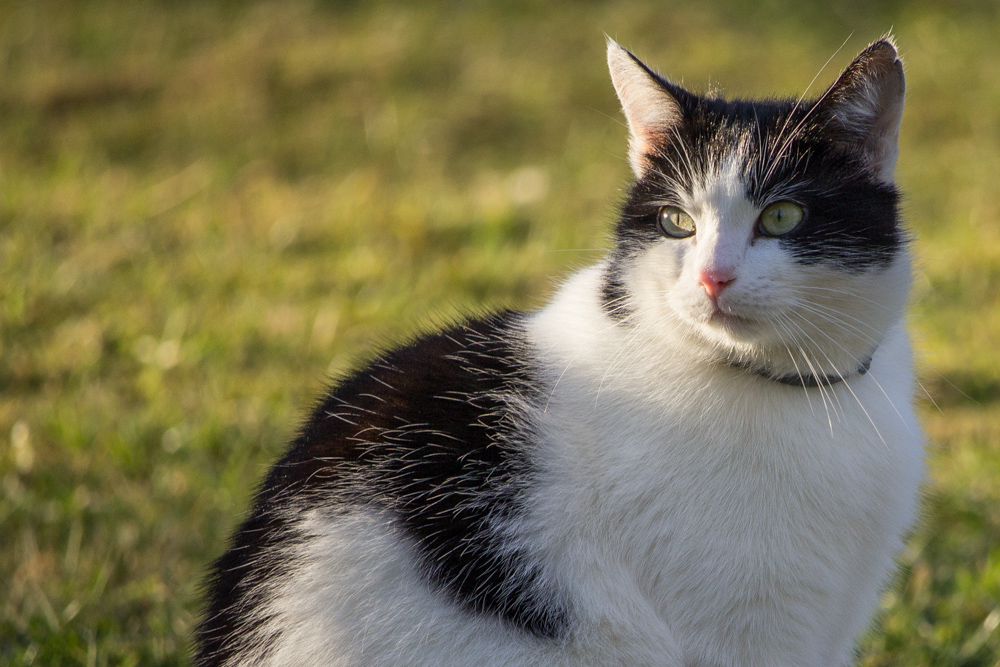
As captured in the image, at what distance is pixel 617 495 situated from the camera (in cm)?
191

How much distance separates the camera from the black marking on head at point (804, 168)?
1.91m

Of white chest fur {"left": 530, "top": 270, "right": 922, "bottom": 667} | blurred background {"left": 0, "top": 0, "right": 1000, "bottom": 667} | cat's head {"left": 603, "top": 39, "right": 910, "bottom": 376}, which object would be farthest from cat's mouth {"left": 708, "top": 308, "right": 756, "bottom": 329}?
blurred background {"left": 0, "top": 0, "right": 1000, "bottom": 667}

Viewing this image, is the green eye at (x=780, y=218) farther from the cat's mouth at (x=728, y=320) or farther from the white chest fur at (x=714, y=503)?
the white chest fur at (x=714, y=503)

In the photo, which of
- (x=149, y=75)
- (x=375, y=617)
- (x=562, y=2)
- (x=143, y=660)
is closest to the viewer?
(x=375, y=617)

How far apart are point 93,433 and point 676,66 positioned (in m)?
4.77

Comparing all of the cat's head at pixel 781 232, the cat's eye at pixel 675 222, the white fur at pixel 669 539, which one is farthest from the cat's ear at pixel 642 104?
the white fur at pixel 669 539

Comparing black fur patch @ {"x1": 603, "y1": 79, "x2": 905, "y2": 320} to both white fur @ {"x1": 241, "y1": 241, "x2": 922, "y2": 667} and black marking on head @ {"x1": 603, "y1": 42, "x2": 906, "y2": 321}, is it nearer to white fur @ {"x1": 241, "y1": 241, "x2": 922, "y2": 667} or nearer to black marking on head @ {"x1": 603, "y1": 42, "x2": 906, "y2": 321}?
black marking on head @ {"x1": 603, "y1": 42, "x2": 906, "y2": 321}

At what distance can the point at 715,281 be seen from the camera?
5.98ft

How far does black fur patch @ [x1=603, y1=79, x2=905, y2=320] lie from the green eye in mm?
15

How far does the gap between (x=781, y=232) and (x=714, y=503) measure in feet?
1.84

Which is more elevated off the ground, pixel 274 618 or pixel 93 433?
pixel 274 618

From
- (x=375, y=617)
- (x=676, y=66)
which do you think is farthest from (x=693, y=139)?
(x=676, y=66)

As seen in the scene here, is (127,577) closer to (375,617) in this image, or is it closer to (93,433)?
(93,433)

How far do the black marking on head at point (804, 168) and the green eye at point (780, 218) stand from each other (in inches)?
0.6
